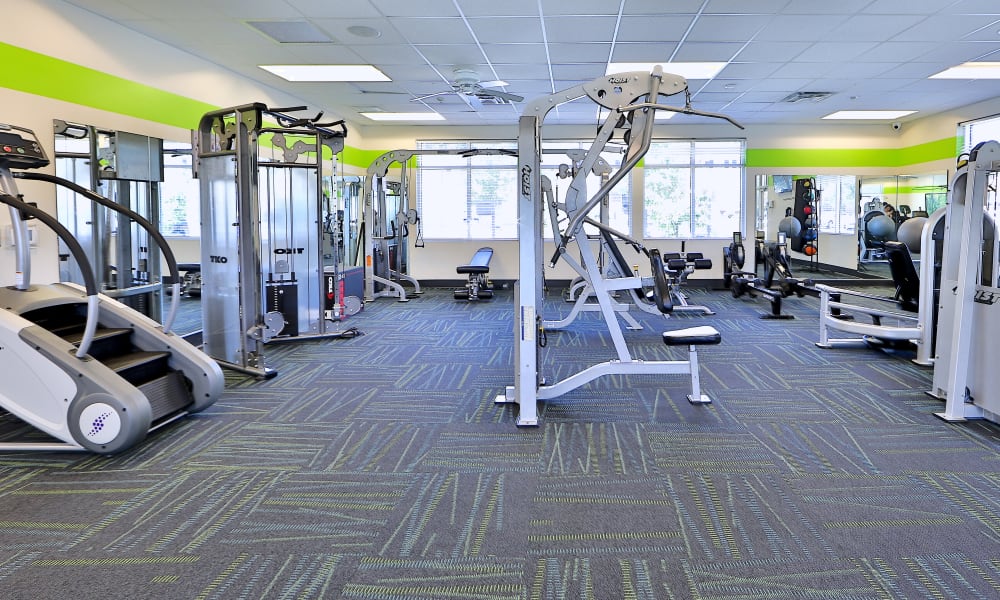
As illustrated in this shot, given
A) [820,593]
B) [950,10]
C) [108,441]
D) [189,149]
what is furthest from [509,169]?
[820,593]

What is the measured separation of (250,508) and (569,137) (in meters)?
9.35

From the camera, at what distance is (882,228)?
10.3 metres

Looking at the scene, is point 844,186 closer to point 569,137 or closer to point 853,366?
point 569,137

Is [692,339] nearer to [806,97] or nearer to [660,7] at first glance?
[660,7]

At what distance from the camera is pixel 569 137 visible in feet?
36.1

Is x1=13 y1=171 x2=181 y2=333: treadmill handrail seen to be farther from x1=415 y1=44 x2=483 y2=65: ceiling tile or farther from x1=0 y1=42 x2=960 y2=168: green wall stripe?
x1=415 y1=44 x2=483 y2=65: ceiling tile

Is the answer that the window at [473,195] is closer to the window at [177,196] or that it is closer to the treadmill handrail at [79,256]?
the window at [177,196]

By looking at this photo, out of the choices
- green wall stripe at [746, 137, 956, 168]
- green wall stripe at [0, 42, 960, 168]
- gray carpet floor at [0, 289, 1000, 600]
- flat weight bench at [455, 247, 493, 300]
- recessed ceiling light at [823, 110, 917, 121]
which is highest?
recessed ceiling light at [823, 110, 917, 121]

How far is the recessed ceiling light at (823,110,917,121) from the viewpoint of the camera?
9.81 meters

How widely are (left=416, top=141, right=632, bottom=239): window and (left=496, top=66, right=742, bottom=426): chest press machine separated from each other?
6.99 m

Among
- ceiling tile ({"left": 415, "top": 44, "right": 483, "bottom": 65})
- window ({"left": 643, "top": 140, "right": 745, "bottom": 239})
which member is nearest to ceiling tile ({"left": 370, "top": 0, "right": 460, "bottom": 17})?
ceiling tile ({"left": 415, "top": 44, "right": 483, "bottom": 65})

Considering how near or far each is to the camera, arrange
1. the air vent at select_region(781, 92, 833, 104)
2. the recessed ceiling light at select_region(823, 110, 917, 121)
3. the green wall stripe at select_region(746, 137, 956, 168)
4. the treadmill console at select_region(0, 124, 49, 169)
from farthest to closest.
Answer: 1. the green wall stripe at select_region(746, 137, 956, 168)
2. the recessed ceiling light at select_region(823, 110, 917, 121)
3. the air vent at select_region(781, 92, 833, 104)
4. the treadmill console at select_region(0, 124, 49, 169)

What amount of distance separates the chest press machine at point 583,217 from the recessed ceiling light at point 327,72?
3842 mm

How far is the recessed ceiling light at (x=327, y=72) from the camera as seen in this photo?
23.2ft
